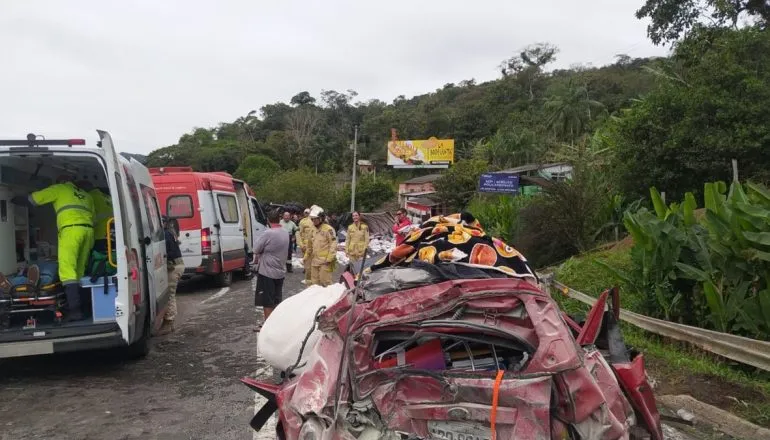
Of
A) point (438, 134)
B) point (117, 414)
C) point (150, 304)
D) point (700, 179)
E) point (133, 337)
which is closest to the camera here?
point (117, 414)

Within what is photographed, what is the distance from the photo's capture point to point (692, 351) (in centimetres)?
647

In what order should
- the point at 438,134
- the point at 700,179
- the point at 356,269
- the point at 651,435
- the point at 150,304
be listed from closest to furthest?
the point at 651,435, the point at 356,269, the point at 150,304, the point at 700,179, the point at 438,134

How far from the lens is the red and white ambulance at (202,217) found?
1177cm

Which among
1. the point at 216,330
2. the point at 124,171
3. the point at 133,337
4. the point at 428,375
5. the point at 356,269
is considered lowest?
the point at 216,330

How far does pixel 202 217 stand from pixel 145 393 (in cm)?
662

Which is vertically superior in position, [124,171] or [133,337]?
[124,171]

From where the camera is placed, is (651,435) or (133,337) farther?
(133,337)

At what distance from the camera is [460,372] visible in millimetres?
2750

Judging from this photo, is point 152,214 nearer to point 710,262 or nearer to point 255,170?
point 710,262

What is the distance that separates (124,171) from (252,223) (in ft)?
30.4

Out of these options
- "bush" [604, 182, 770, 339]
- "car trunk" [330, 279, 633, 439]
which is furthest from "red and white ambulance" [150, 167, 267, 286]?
"car trunk" [330, 279, 633, 439]

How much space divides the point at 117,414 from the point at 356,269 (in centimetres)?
254

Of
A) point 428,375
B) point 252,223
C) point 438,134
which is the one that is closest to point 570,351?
point 428,375

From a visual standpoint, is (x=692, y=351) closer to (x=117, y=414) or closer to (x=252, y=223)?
→ (x=117, y=414)
